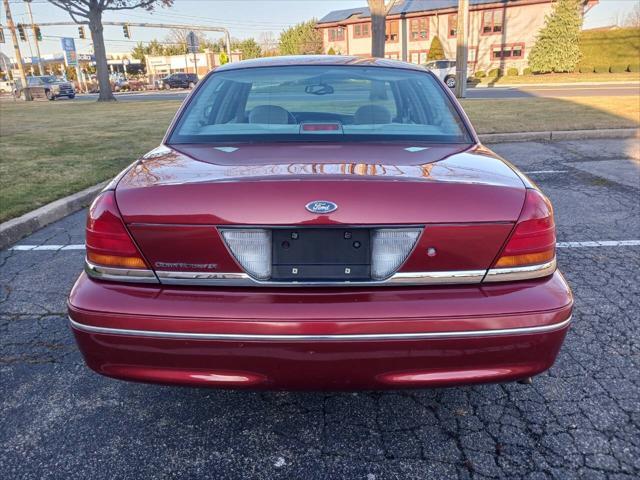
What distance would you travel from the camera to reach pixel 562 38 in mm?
35469

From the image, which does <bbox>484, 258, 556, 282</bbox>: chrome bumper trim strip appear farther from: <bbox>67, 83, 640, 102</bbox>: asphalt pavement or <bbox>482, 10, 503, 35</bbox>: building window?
→ <bbox>482, 10, 503, 35</bbox>: building window

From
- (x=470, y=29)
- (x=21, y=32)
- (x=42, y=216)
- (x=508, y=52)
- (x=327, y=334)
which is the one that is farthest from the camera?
(x=470, y=29)

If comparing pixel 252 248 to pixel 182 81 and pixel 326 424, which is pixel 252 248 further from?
pixel 182 81

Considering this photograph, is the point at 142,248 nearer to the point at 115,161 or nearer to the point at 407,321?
the point at 407,321

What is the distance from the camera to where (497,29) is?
42312 mm

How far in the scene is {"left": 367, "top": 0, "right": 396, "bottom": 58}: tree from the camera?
1788 centimetres

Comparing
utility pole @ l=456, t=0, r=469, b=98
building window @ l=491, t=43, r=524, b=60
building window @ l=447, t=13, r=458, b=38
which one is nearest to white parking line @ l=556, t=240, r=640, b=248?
utility pole @ l=456, t=0, r=469, b=98

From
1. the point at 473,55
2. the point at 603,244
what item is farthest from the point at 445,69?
the point at 603,244

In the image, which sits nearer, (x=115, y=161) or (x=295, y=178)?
(x=295, y=178)

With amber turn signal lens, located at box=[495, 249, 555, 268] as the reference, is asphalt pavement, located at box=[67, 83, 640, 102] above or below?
below

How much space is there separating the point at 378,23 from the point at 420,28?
30.7 meters

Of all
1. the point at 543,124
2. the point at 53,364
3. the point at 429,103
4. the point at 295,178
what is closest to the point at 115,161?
the point at 53,364

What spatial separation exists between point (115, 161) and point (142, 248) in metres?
6.63

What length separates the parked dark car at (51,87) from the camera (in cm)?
3547
